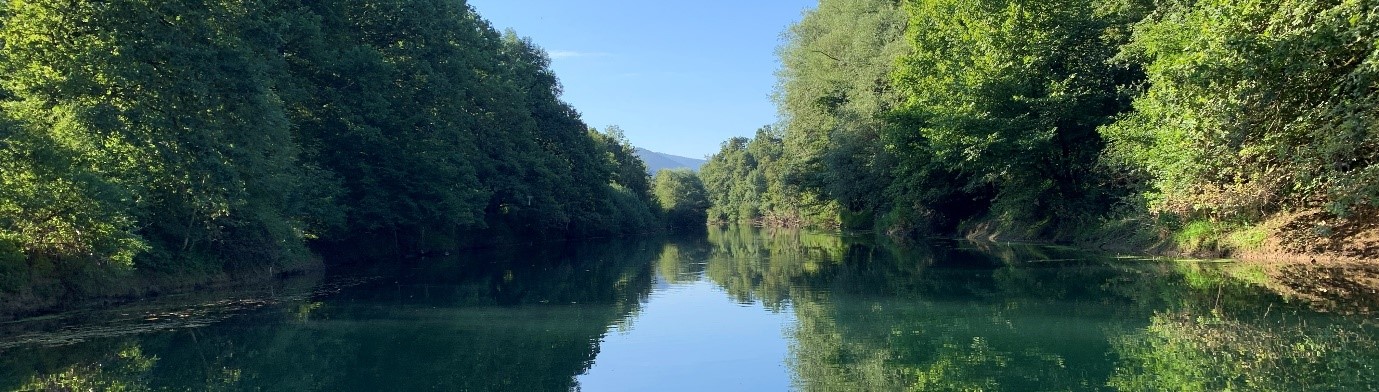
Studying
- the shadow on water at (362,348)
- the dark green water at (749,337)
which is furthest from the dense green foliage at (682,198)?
the shadow on water at (362,348)

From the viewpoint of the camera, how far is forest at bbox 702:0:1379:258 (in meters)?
13.6

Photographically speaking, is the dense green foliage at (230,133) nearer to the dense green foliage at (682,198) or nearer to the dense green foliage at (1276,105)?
the dense green foliage at (1276,105)

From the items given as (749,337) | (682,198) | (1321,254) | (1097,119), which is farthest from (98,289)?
(682,198)

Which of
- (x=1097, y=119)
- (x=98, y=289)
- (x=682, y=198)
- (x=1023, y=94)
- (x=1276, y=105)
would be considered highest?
(x=1023, y=94)

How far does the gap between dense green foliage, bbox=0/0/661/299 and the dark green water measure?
1628 millimetres

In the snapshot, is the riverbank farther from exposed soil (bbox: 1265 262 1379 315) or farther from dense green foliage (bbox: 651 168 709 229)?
dense green foliage (bbox: 651 168 709 229)

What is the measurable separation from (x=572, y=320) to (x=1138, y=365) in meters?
8.85

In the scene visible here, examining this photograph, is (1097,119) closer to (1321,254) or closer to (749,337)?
(1321,254)

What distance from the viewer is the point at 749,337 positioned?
12977mm

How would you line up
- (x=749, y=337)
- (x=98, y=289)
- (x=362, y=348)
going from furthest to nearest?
(x=98, y=289)
(x=749, y=337)
(x=362, y=348)

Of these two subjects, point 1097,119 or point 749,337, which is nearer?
point 749,337

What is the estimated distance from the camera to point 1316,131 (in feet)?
44.5

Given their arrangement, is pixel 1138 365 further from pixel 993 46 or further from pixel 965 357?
pixel 993 46

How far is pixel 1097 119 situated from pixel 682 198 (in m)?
84.9
